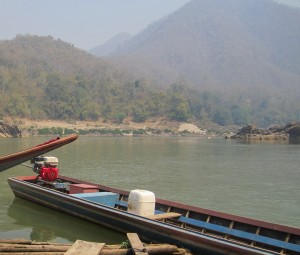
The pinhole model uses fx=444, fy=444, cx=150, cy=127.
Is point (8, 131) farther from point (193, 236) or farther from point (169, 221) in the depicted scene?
point (193, 236)

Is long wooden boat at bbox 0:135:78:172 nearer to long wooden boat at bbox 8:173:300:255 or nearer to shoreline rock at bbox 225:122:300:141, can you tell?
long wooden boat at bbox 8:173:300:255

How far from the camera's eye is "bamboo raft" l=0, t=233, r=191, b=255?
9.69 metres

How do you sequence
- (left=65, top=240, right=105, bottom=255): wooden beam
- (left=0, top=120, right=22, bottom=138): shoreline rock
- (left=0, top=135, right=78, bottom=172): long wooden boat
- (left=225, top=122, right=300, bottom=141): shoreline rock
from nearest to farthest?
(left=65, top=240, right=105, bottom=255): wooden beam → (left=0, top=135, right=78, bottom=172): long wooden boat → (left=0, top=120, right=22, bottom=138): shoreline rock → (left=225, top=122, right=300, bottom=141): shoreline rock

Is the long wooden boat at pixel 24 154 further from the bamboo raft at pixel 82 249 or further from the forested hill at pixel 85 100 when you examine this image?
the forested hill at pixel 85 100

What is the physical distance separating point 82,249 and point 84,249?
0.04 meters

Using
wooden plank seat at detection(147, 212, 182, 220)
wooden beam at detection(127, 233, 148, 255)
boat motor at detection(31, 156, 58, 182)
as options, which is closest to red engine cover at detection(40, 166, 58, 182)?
boat motor at detection(31, 156, 58, 182)

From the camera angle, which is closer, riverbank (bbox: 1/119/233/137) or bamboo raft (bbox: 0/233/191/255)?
bamboo raft (bbox: 0/233/191/255)

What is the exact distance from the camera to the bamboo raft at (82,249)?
9688mm

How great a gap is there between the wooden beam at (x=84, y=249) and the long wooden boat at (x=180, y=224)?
7.35 ft

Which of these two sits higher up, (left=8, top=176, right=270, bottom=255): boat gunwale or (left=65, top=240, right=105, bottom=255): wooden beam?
(left=8, top=176, right=270, bottom=255): boat gunwale

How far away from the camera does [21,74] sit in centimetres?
16962

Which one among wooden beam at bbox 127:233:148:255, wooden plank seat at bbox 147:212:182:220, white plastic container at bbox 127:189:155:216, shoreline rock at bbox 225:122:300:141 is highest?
shoreline rock at bbox 225:122:300:141

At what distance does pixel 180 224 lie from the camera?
44.2ft

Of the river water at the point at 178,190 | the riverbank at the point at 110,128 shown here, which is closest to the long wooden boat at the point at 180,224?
the river water at the point at 178,190
